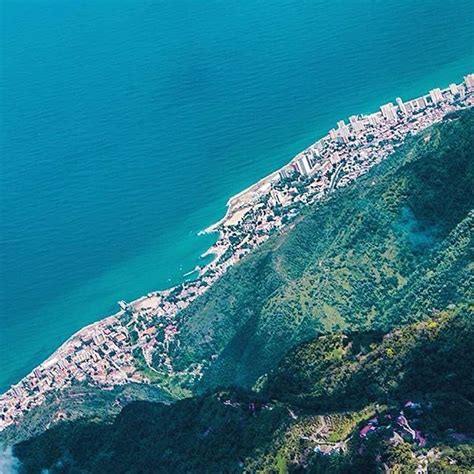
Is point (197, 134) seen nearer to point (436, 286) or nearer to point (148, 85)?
point (148, 85)

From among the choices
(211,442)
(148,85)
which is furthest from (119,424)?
(148,85)

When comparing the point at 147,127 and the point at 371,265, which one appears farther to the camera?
the point at 147,127

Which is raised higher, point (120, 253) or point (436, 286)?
point (120, 253)

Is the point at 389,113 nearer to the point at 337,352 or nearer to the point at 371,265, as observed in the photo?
the point at 371,265

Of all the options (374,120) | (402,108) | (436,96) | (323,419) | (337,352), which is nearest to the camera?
(323,419)

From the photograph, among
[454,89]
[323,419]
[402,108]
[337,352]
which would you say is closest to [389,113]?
[402,108]

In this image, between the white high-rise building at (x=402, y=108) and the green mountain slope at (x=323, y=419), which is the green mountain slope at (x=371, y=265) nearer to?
the green mountain slope at (x=323, y=419)
